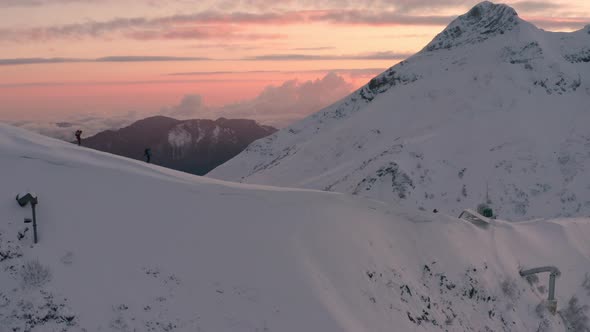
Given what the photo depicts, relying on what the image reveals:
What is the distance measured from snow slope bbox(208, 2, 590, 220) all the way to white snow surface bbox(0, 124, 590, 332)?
25.8 metres

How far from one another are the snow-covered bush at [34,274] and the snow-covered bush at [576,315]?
16.9 meters

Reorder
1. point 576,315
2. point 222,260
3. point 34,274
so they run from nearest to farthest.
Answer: point 34,274, point 222,260, point 576,315

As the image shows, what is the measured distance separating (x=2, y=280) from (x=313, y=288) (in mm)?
7116

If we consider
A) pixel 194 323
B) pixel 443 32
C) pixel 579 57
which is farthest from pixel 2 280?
pixel 443 32

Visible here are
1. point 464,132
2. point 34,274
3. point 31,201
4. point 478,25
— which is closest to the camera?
point 34,274

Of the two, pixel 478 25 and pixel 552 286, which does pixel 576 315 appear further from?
pixel 478 25

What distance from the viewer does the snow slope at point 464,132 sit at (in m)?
46.9

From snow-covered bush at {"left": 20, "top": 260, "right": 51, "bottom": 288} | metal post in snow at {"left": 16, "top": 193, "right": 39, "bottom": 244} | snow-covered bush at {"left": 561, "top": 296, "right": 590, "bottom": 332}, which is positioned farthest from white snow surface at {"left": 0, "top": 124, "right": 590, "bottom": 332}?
snow-covered bush at {"left": 561, "top": 296, "right": 590, "bottom": 332}

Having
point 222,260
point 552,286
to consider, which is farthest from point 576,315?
point 222,260

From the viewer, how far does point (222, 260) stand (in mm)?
13422

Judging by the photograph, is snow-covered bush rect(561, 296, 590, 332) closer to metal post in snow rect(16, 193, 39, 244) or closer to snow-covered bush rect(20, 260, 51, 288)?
snow-covered bush rect(20, 260, 51, 288)

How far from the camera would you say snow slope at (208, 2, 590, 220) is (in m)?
46.9

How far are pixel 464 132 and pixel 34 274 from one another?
52650mm

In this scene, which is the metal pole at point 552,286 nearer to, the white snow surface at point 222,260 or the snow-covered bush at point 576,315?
the white snow surface at point 222,260
